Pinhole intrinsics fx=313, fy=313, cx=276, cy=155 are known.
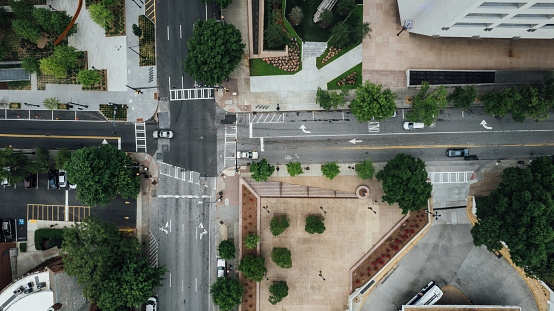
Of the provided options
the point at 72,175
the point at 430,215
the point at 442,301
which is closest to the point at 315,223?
the point at 430,215

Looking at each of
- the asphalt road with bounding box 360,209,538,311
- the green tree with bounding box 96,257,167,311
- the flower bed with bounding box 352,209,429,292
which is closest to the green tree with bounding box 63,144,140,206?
the green tree with bounding box 96,257,167,311

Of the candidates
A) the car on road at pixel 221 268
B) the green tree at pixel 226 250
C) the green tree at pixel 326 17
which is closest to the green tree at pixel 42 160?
the green tree at pixel 226 250

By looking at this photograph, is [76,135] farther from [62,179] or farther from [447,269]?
[447,269]

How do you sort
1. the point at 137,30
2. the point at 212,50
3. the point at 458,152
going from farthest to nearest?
the point at 137,30 → the point at 458,152 → the point at 212,50

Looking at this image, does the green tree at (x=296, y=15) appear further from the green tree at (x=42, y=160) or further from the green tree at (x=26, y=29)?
the green tree at (x=42, y=160)

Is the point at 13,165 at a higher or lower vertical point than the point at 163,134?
lower

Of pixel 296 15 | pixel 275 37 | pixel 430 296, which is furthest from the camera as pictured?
pixel 430 296

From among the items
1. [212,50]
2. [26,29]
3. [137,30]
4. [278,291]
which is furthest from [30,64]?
[278,291]
